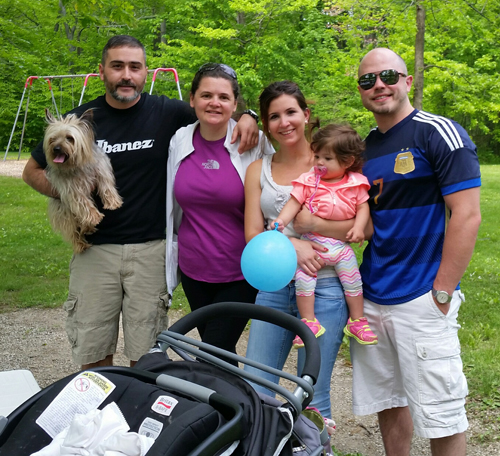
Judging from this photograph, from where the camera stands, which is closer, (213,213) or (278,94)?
(278,94)

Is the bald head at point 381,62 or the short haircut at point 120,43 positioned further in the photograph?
the short haircut at point 120,43

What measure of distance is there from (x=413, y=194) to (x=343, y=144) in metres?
0.40

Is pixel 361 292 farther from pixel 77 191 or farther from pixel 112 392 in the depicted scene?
pixel 77 191

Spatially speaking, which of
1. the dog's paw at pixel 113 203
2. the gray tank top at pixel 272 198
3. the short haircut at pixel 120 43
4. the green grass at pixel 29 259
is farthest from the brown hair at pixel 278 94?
the green grass at pixel 29 259

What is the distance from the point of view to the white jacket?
124 inches

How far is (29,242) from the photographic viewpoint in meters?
9.79

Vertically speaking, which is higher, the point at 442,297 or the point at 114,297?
the point at 442,297

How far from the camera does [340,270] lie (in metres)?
2.68

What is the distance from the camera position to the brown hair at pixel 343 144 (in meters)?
2.63

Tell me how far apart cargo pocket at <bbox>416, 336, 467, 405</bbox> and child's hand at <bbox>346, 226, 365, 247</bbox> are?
547mm

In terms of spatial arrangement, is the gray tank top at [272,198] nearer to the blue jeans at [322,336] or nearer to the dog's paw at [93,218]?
the blue jeans at [322,336]

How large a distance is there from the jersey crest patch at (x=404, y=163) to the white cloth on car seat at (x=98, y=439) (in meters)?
1.69

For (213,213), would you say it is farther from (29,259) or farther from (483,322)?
(29,259)

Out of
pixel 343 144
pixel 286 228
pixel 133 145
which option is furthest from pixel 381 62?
pixel 133 145
